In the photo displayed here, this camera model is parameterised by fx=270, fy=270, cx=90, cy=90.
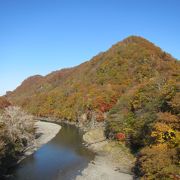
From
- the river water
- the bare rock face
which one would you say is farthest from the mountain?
the river water

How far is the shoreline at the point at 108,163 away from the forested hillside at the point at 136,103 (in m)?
1.98

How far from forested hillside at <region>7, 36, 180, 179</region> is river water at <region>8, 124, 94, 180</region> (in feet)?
27.7

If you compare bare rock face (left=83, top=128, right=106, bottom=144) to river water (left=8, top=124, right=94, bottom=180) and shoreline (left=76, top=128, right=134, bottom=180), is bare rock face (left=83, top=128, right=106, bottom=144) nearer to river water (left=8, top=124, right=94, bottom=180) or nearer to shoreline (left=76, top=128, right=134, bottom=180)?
shoreline (left=76, top=128, right=134, bottom=180)

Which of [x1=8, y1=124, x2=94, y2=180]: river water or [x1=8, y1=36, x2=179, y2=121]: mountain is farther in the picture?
[x1=8, y1=36, x2=179, y2=121]: mountain

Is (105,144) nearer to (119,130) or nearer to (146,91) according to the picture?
(119,130)

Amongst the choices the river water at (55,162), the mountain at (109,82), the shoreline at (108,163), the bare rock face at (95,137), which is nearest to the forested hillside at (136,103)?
the mountain at (109,82)

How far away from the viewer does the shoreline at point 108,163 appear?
36.7 metres

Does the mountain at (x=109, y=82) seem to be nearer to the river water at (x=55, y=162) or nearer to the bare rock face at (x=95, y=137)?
the bare rock face at (x=95, y=137)

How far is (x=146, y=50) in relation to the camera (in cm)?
12494

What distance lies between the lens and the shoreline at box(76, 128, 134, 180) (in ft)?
120

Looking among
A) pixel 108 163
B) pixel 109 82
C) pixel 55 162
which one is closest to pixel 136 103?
pixel 108 163

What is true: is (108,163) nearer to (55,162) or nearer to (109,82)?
(55,162)

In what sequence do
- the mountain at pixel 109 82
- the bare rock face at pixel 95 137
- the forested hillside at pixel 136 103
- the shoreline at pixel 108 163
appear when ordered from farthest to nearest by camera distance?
1. the mountain at pixel 109 82
2. the bare rock face at pixel 95 137
3. the shoreline at pixel 108 163
4. the forested hillside at pixel 136 103

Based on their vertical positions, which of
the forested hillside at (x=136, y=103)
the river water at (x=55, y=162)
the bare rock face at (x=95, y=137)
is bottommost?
the river water at (x=55, y=162)
